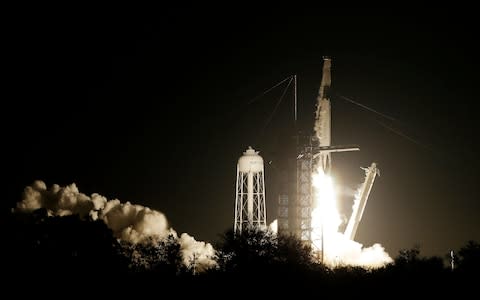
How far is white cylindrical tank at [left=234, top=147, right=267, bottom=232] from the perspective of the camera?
56.0m

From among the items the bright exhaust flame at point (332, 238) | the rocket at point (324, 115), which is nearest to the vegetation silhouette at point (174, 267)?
the bright exhaust flame at point (332, 238)

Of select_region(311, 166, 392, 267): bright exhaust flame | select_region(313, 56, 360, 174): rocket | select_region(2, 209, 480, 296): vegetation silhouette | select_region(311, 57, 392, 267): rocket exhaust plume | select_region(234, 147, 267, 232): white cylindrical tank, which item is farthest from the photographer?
select_region(313, 56, 360, 174): rocket

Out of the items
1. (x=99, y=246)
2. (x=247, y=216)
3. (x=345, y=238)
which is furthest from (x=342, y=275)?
(x=345, y=238)

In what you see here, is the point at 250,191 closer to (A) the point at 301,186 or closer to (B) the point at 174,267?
(A) the point at 301,186

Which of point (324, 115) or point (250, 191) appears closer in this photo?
point (250, 191)

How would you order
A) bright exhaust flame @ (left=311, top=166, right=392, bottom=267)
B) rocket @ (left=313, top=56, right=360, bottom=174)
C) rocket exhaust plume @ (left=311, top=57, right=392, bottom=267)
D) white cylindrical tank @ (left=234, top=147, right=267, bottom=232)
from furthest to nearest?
rocket @ (left=313, top=56, right=360, bottom=174), rocket exhaust plume @ (left=311, top=57, right=392, bottom=267), bright exhaust flame @ (left=311, top=166, right=392, bottom=267), white cylindrical tank @ (left=234, top=147, right=267, bottom=232)

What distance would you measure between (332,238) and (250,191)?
31.6 feet

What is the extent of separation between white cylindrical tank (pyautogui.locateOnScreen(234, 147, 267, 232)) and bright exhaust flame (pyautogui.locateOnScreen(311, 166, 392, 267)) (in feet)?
15.8

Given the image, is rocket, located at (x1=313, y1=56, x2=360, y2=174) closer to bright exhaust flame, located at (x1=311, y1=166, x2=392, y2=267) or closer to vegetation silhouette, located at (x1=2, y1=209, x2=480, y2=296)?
bright exhaust flame, located at (x1=311, y1=166, x2=392, y2=267)

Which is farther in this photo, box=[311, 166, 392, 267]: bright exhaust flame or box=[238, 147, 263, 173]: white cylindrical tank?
box=[311, 166, 392, 267]: bright exhaust flame

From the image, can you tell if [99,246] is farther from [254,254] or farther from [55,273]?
[254,254]

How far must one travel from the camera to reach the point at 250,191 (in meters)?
56.6

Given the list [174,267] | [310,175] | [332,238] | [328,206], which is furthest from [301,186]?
[174,267]

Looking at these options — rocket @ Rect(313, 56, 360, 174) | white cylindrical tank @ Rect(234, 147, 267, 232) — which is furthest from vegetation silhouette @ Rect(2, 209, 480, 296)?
rocket @ Rect(313, 56, 360, 174)
